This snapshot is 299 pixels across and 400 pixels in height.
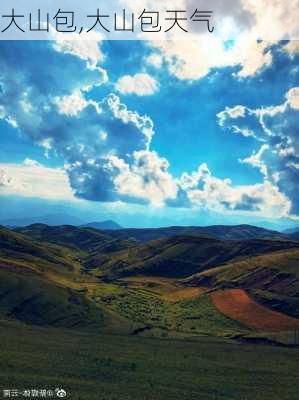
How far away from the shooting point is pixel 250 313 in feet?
426

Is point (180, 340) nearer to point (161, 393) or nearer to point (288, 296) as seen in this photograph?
point (161, 393)

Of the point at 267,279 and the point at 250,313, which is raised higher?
the point at 267,279

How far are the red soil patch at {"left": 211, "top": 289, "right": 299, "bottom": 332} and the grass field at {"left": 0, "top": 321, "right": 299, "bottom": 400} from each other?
81.7 feet

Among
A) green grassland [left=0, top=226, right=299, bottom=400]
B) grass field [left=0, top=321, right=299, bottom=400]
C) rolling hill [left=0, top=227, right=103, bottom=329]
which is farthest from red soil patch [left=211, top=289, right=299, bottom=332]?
rolling hill [left=0, top=227, right=103, bottom=329]

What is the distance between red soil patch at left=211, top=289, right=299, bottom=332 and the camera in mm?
118969

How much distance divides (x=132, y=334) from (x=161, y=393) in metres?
45.9

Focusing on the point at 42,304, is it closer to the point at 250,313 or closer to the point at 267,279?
the point at 250,313

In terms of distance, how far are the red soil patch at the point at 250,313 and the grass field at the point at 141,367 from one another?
2489cm

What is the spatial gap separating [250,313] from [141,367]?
222 ft

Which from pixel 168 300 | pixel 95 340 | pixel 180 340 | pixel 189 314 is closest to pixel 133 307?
pixel 189 314

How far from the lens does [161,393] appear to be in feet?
181
